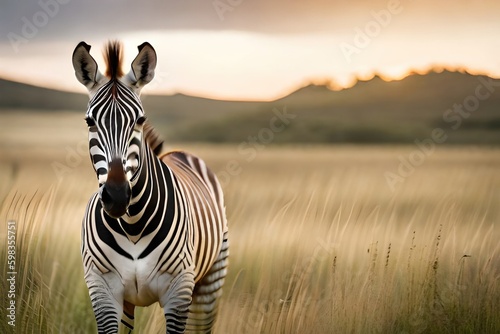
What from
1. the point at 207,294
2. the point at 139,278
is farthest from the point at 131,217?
Result: the point at 207,294

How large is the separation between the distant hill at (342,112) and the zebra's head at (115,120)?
218 centimetres

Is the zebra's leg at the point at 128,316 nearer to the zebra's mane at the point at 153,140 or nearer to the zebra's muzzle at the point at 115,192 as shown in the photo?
the zebra's mane at the point at 153,140

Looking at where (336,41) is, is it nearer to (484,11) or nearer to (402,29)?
(402,29)

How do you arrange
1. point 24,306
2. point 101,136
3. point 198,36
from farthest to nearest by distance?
point 198,36 → point 24,306 → point 101,136

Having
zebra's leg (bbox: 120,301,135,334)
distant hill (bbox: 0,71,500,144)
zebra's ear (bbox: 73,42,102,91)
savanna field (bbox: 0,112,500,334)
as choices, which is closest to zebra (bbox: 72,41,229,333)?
zebra's ear (bbox: 73,42,102,91)

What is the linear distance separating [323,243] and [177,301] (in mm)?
2248

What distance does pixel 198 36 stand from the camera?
8.41 meters

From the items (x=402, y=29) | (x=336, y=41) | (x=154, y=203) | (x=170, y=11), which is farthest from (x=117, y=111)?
(x=402, y=29)

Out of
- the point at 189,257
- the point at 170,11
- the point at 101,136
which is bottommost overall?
the point at 189,257

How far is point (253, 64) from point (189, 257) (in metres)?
2.69

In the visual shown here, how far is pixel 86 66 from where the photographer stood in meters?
6.22

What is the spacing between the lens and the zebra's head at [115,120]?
5.74 meters

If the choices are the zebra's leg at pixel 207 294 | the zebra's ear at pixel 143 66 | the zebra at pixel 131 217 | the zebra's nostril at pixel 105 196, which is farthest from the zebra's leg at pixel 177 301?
the zebra's ear at pixel 143 66

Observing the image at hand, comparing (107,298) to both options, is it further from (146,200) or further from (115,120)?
(115,120)
